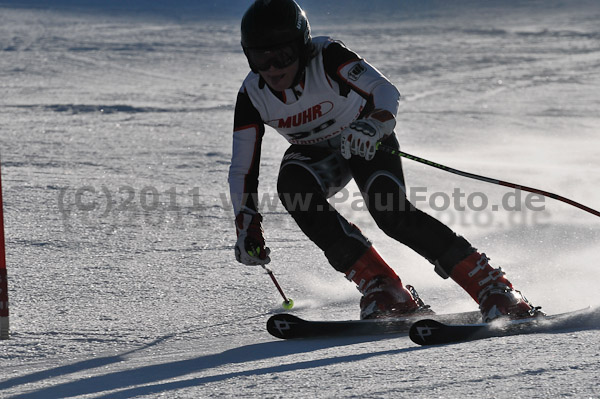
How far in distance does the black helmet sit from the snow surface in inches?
46.3

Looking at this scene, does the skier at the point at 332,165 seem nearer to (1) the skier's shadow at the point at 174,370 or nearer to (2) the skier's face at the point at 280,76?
(2) the skier's face at the point at 280,76

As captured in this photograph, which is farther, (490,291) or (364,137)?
(490,291)

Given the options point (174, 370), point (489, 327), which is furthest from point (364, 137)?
point (174, 370)

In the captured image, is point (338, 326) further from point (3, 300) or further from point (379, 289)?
point (3, 300)

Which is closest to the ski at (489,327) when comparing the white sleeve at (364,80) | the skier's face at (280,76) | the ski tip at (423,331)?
the ski tip at (423,331)

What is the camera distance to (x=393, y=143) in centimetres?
384

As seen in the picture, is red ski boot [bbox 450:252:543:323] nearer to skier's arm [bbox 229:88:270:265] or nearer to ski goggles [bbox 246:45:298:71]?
skier's arm [bbox 229:88:270:265]

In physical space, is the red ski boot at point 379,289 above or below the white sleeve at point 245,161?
below

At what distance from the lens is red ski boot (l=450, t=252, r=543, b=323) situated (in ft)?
11.2

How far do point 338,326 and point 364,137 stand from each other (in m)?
0.75

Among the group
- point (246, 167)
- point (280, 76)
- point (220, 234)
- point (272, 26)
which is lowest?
point (220, 234)

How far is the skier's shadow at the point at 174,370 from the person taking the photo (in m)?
2.63

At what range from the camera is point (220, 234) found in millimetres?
5332

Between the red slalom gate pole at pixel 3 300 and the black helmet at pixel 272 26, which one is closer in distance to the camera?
the red slalom gate pole at pixel 3 300
